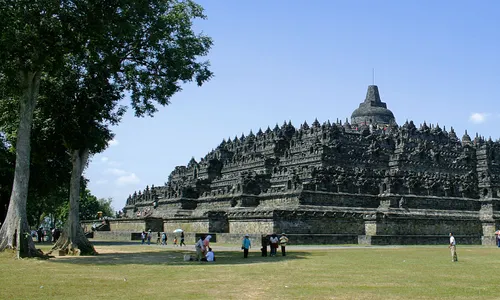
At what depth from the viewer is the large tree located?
99.0ft

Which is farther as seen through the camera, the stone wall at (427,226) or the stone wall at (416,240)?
the stone wall at (427,226)

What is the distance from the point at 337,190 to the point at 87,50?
30.7 meters

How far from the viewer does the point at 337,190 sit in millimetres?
57656

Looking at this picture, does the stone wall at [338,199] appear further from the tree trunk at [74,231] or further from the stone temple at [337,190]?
the tree trunk at [74,231]

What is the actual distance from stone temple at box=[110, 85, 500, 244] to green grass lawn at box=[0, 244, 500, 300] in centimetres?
2049

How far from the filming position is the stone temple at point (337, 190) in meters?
52.0

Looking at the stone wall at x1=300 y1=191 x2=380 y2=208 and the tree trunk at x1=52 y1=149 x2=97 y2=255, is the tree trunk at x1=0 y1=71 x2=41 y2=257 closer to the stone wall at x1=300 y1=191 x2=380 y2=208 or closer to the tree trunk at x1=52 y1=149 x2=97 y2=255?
the tree trunk at x1=52 y1=149 x2=97 y2=255

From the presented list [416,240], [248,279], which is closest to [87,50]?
[248,279]

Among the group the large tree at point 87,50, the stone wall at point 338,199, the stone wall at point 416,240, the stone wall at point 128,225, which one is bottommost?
the stone wall at point 416,240

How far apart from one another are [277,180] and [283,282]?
146 feet

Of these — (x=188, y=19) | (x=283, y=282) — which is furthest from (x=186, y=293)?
(x=188, y=19)

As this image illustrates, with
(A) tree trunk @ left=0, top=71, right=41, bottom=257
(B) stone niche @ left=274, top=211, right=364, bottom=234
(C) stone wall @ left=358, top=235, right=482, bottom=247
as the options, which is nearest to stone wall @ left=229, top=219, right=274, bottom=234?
(B) stone niche @ left=274, top=211, right=364, bottom=234

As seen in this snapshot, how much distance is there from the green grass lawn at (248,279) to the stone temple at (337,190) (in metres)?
20.5

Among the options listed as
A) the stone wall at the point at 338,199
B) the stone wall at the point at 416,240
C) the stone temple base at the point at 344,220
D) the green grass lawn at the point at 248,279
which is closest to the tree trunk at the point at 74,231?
the green grass lawn at the point at 248,279
